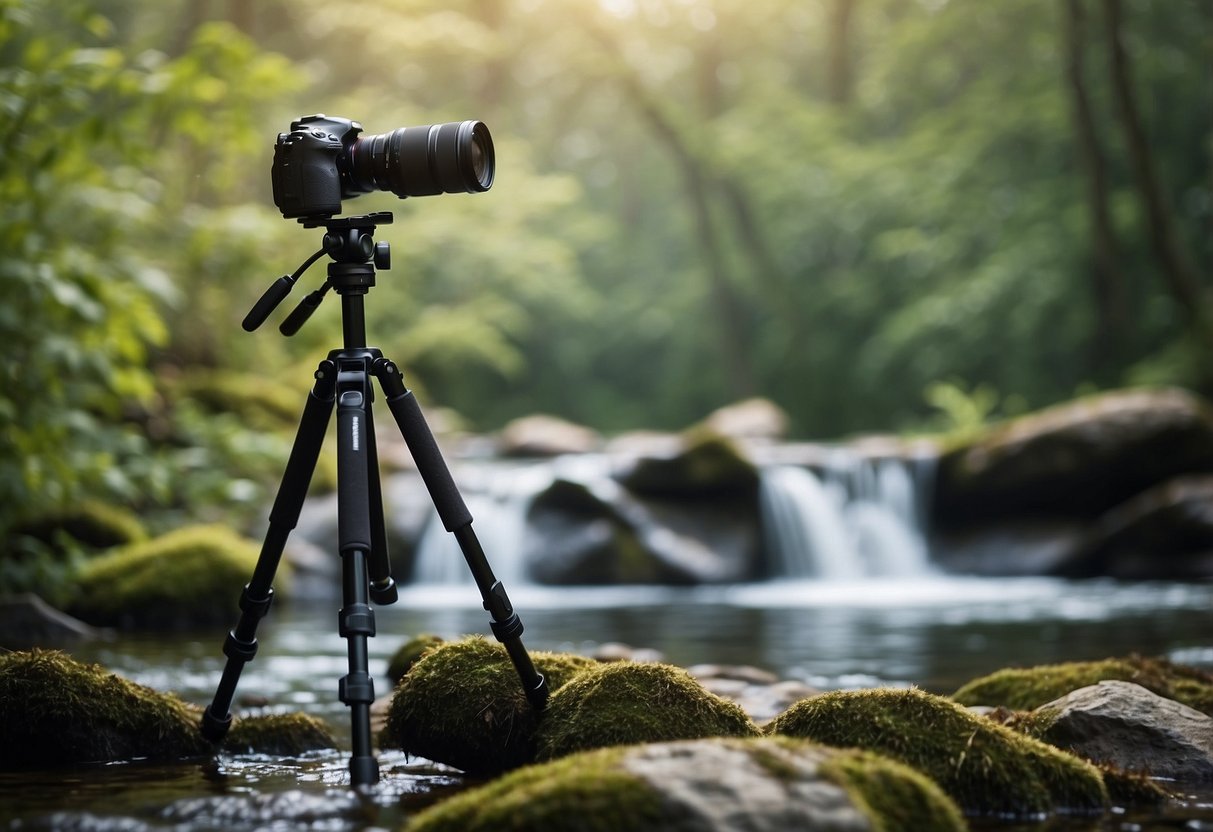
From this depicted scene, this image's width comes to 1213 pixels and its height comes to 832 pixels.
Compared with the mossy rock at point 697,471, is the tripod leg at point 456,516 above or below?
below

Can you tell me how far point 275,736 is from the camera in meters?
4.04

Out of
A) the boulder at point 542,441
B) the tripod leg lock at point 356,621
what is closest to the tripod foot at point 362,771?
the tripod leg lock at point 356,621

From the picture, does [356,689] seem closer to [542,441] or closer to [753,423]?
[542,441]

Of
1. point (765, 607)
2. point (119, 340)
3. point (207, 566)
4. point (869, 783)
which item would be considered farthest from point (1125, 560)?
point (869, 783)

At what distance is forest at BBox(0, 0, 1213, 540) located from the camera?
7969 mm

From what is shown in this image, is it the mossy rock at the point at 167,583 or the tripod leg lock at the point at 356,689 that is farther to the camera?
the mossy rock at the point at 167,583

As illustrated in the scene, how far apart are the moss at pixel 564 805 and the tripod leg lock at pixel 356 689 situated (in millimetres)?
426

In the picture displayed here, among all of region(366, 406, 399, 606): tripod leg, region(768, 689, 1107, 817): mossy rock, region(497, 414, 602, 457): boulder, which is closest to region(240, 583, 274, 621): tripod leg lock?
region(366, 406, 399, 606): tripod leg

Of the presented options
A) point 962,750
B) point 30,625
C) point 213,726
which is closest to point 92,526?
point 30,625

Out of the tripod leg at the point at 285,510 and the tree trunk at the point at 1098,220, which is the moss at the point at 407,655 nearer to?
the tripod leg at the point at 285,510

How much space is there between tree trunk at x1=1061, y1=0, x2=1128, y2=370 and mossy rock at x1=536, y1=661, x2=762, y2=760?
1642cm

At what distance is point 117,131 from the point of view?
714 cm

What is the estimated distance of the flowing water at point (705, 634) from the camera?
10.3ft

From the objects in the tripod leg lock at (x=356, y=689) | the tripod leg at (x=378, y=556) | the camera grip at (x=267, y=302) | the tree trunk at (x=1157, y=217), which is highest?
the tree trunk at (x=1157, y=217)
